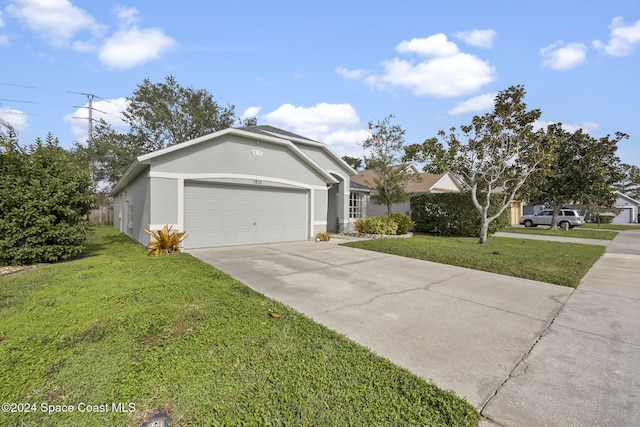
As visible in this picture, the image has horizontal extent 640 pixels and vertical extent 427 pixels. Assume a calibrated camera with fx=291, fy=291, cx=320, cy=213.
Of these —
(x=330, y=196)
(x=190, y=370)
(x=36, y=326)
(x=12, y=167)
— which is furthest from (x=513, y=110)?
(x=12, y=167)

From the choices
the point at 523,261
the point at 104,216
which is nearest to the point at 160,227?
the point at 523,261

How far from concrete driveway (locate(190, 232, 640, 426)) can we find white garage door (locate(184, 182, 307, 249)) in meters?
3.34

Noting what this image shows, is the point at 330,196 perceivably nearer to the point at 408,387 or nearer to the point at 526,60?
the point at 526,60

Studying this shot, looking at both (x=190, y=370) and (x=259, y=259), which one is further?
(x=259, y=259)

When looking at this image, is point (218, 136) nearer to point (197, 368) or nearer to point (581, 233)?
point (197, 368)

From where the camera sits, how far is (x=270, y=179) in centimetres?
1135

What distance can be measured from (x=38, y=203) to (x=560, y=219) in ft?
106

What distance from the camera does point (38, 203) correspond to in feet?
23.8

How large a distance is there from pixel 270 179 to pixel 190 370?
9231 mm

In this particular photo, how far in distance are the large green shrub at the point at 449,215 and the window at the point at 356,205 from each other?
325cm

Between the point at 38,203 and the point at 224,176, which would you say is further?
the point at 224,176

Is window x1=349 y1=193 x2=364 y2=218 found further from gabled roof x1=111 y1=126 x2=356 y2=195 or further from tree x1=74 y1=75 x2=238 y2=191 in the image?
tree x1=74 y1=75 x2=238 y2=191

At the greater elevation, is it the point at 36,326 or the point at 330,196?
the point at 330,196

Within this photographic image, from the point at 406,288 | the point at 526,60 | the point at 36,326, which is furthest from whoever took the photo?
the point at 526,60
